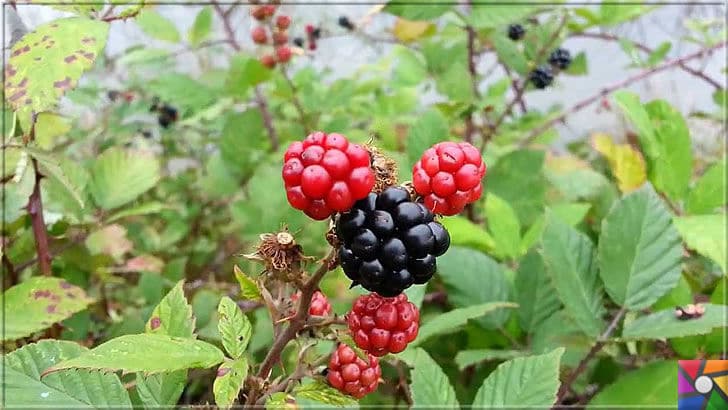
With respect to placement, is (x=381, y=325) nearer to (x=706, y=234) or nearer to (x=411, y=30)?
(x=706, y=234)

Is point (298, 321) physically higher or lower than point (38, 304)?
higher

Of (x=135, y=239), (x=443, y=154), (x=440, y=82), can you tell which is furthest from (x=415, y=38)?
(x=443, y=154)

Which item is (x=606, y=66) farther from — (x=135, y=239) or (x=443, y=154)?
(x=443, y=154)

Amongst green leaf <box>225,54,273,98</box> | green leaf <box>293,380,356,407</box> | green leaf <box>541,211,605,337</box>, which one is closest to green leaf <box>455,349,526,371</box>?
green leaf <box>541,211,605,337</box>

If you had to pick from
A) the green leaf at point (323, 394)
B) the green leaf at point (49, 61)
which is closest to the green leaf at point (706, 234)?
the green leaf at point (323, 394)

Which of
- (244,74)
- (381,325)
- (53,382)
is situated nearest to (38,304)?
(53,382)

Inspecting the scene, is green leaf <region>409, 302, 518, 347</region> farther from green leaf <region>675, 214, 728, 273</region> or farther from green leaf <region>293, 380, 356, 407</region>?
green leaf <region>675, 214, 728, 273</region>
